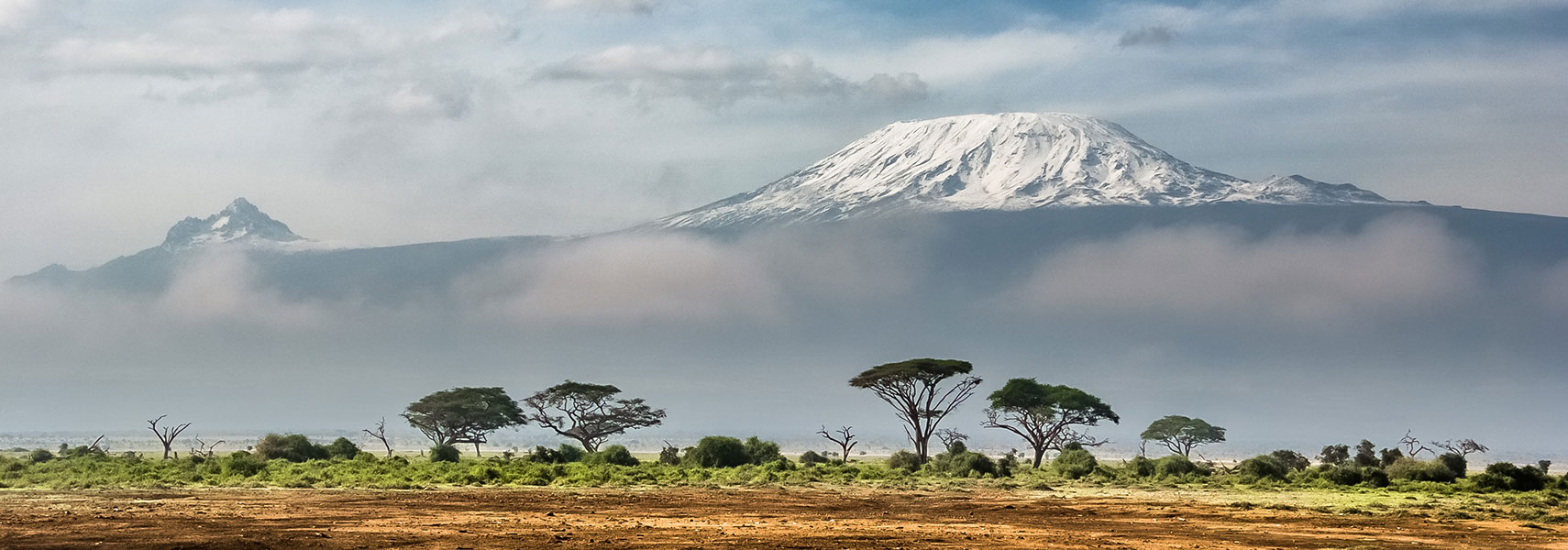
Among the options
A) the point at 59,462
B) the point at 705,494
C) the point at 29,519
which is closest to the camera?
the point at 29,519

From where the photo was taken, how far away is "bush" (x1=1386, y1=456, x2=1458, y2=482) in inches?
1975

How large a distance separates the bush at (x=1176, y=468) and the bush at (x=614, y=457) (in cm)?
2413

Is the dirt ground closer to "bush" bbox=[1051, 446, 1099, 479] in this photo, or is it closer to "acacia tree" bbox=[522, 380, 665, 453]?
"bush" bbox=[1051, 446, 1099, 479]

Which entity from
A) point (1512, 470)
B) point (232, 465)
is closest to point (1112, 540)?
point (1512, 470)

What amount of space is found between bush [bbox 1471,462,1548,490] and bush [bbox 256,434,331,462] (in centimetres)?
4952

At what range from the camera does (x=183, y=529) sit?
27031 millimetres

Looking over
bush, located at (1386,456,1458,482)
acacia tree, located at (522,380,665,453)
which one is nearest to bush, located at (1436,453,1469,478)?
bush, located at (1386,456,1458,482)

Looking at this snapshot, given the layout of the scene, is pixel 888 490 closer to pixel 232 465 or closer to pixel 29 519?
pixel 232 465

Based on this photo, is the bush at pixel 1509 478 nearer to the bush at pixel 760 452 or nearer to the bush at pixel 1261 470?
the bush at pixel 1261 470

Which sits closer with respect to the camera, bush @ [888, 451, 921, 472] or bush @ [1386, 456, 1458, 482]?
bush @ [1386, 456, 1458, 482]

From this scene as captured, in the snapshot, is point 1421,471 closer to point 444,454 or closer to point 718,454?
point 718,454

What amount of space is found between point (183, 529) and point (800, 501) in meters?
17.1

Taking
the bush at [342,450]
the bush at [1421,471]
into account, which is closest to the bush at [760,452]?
the bush at [342,450]

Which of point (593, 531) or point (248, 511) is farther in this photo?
point (248, 511)
